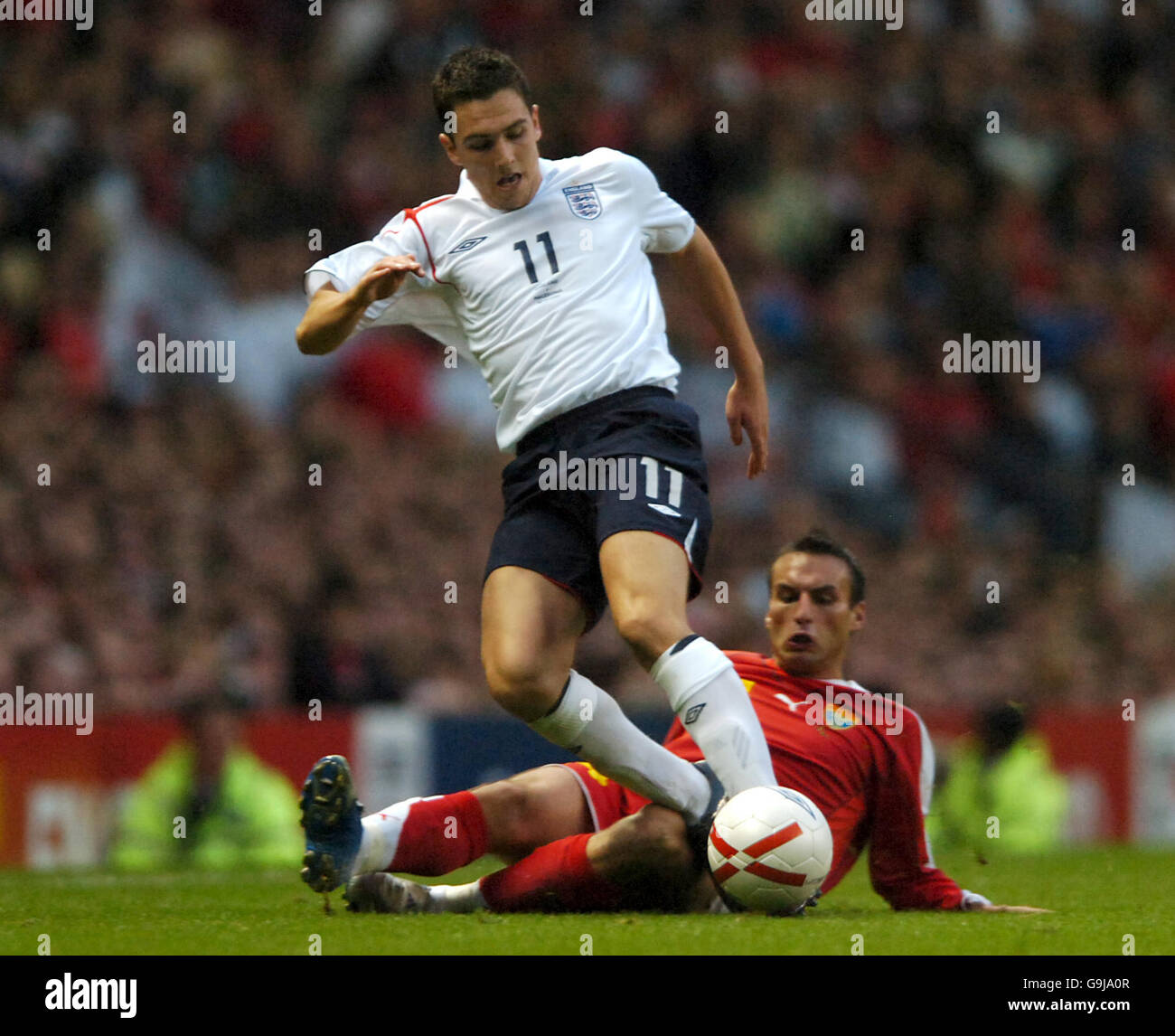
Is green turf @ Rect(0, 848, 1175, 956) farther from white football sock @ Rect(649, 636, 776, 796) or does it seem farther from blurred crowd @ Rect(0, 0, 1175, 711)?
blurred crowd @ Rect(0, 0, 1175, 711)

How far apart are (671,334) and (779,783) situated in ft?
22.5

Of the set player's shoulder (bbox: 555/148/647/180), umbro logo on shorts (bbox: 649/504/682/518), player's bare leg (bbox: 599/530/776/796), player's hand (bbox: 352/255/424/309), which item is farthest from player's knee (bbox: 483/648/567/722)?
player's shoulder (bbox: 555/148/647/180)

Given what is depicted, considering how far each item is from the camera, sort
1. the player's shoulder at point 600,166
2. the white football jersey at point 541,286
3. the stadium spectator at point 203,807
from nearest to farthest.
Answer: the white football jersey at point 541,286 → the player's shoulder at point 600,166 → the stadium spectator at point 203,807

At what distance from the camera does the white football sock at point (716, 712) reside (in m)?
4.55

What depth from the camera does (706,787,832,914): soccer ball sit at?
14.6 ft

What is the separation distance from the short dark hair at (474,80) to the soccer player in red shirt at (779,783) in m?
1.56

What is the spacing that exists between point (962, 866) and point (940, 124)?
23.2 feet

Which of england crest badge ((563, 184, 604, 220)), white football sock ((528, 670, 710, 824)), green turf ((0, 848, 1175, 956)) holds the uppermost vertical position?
england crest badge ((563, 184, 604, 220))

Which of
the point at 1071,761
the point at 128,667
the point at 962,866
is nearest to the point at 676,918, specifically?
the point at 962,866

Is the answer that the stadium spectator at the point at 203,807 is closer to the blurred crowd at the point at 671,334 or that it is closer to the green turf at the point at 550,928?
the blurred crowd at the point at 671,334

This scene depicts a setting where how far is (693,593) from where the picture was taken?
5.00 meters

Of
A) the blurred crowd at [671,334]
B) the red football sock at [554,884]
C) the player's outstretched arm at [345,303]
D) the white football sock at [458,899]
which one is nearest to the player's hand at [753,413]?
the player's outstretched arm at [345,303]

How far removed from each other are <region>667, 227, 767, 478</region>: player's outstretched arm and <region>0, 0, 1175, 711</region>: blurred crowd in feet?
15.1

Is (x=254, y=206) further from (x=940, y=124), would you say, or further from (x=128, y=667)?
(x=940, y=124)
